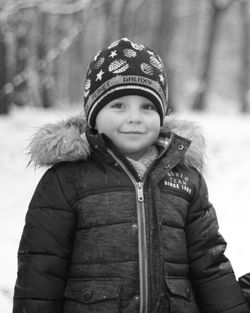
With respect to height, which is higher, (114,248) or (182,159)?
(182,159)

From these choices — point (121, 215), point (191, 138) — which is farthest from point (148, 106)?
point (121, 215)

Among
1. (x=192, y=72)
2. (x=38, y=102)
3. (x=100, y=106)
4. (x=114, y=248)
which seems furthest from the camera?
(x=192, y=72)

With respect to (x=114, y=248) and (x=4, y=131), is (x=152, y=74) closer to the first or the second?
(x=114, y=248)

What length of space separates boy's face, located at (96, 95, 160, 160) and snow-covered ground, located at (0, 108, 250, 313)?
1.97 ft

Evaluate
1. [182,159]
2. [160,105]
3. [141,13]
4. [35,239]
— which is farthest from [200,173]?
[141,13]

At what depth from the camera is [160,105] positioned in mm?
2730

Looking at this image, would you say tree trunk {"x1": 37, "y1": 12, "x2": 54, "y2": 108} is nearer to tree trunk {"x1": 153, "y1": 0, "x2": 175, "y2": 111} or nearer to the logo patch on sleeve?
tree trunk {"x1": 153, "y1": 0, "x2": 175, "y2": 111}

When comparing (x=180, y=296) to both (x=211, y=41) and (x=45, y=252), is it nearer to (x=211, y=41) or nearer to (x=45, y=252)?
(x=45, y=252)

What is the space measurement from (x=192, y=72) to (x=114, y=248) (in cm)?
3525

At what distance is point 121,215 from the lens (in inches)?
97.9

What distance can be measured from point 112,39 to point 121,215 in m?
18.8

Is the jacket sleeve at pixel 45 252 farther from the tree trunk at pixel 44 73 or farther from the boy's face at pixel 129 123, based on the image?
the tree trunk at pixel 44 73

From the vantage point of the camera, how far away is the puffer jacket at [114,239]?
7.93 ft

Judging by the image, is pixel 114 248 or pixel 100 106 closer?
pixel 114 248
